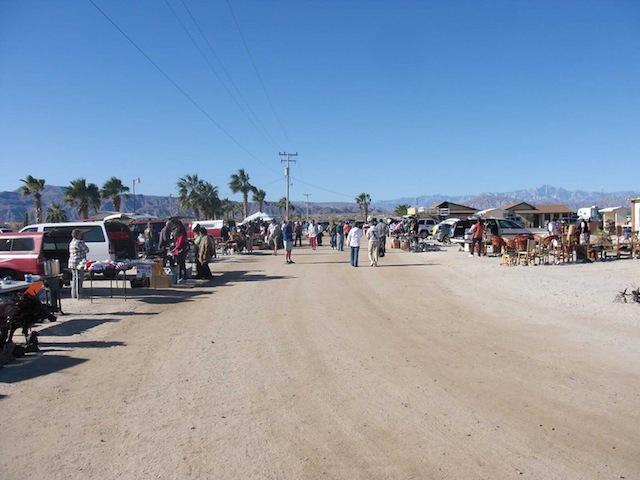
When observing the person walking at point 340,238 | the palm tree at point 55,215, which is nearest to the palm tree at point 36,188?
the palm tree at point 55,215

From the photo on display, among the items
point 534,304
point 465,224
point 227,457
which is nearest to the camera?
point 227,457

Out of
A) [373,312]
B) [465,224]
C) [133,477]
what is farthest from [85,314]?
[465,224]

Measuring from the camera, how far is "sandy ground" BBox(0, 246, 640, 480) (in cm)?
411

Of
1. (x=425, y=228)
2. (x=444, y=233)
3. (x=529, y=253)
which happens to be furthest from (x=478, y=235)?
(x=425, y=228)

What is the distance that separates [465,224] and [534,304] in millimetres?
20133

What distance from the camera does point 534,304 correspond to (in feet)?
35.7

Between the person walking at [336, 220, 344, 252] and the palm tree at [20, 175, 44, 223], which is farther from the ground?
the palm tree at [20, 175, 44, 223]

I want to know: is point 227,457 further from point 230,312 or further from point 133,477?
point 230,312

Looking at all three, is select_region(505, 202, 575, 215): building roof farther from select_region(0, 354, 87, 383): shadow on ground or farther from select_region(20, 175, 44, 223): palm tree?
select_region(0, 354, 87, 383): shadow on ground

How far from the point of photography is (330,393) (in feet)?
18.4

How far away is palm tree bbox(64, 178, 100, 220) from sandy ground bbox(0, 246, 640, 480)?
1634 inches

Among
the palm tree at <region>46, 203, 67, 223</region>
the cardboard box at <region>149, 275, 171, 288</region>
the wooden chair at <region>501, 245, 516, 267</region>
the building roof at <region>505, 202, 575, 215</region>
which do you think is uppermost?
the building roof at <region>505, 202, 575, 215</region>

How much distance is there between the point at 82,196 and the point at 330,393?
48393mm

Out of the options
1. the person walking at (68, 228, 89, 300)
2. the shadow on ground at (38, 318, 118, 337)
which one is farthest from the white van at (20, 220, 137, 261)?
the shadow on ground at (38, 318, 118, 337)
